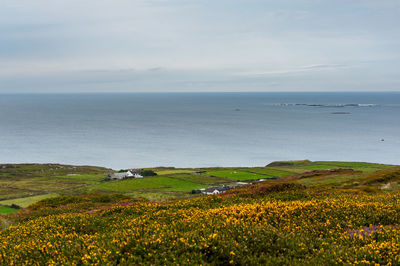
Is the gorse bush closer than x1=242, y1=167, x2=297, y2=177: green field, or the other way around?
the gorse bush

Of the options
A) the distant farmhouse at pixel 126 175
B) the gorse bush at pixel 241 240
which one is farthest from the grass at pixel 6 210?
the gorse bush at pixel 241 240

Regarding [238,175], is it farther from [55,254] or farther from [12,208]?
[55,254]

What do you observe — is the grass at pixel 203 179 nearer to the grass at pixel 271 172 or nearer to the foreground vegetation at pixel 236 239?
the grass at pixel 271 172

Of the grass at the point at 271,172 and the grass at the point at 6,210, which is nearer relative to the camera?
the grass at the point at 6,210

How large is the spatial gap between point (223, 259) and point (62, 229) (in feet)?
33.1

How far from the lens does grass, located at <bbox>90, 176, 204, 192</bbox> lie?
9056 centimetres

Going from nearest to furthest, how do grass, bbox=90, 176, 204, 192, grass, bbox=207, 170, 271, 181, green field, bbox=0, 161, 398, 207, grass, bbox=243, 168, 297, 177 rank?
1. green field, bbox=0, 161, 398, 207
2. grass, bbox=90, 176, 204, 192
3. grass, bbox=207, 170, 271, 181
4. grass, bbox=243, 168, 297, 177

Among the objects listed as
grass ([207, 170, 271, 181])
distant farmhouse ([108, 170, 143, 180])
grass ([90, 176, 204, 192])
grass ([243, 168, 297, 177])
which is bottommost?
distant farmhouse ([108, 170, 143, 180])

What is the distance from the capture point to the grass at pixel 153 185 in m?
90.6

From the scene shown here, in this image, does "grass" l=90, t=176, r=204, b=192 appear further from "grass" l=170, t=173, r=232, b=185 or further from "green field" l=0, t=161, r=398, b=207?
"grass" l=170, t=173, r=232, b=185

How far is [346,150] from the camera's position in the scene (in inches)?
7603

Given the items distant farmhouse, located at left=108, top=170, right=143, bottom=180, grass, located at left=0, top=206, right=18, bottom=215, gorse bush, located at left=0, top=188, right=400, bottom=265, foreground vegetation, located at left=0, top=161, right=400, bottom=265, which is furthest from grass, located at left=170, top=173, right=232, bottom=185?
gorse bush, located at left=0, top=188, right=400, bottom=265

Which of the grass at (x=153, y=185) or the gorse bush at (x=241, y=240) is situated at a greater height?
the gorse bush at (x=241, y=240)

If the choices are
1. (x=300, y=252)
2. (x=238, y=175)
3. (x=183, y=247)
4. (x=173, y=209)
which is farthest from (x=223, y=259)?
(x=238, y=175)
